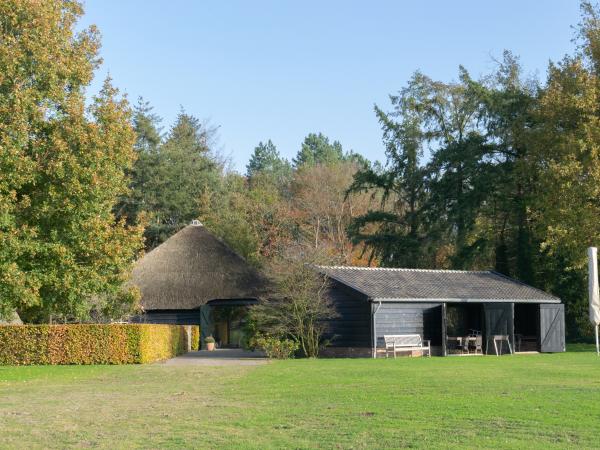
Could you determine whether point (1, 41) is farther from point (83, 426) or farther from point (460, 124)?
point (460, 124)

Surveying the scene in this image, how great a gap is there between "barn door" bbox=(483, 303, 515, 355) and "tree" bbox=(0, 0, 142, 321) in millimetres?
14615

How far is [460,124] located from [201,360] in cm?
2544

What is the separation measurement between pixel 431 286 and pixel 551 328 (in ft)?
18.1

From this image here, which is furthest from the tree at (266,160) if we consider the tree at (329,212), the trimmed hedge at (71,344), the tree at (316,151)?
the trimmed hedge at (71,344)

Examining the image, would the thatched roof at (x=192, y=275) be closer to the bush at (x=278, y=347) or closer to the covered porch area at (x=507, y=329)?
the bush at (x=278, y=347)

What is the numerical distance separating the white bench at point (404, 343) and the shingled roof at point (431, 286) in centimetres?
134

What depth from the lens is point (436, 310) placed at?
107ft

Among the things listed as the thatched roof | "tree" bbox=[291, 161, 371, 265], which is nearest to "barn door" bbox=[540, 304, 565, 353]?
the thatched roof

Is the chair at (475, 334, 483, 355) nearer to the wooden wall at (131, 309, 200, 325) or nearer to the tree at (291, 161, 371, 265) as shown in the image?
the wooden wall at (131, 309, 200, 325)

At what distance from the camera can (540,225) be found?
38281 mm

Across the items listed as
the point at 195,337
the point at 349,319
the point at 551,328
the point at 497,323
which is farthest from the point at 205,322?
the point at 551,328

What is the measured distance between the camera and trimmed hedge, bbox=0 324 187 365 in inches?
1095

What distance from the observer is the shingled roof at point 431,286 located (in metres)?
31.2

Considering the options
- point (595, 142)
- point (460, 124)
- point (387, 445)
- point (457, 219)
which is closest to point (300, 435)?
point (387, 445)
